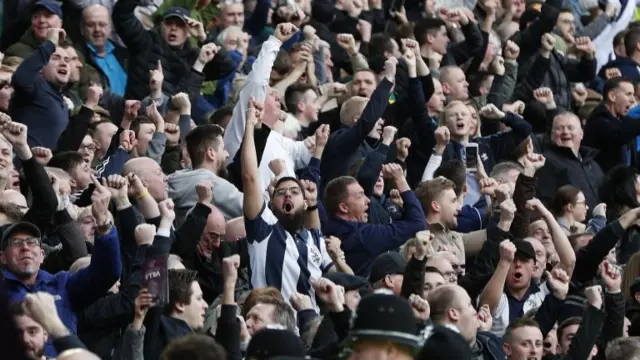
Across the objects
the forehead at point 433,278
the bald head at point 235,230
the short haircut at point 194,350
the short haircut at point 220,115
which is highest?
the short haircut at point 194,350

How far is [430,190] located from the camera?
12.1 metres

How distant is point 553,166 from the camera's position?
14.6 metres

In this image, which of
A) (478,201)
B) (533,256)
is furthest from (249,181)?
(478,201)

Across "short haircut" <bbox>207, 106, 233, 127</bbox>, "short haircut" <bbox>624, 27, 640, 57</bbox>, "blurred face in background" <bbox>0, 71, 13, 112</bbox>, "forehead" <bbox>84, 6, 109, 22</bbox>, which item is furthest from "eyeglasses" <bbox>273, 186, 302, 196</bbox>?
"short haircut" <bbox>624, 27, 640, 57</bbox>

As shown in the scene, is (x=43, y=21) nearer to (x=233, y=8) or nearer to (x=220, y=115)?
(x=220, y=115)

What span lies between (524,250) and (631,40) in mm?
7126

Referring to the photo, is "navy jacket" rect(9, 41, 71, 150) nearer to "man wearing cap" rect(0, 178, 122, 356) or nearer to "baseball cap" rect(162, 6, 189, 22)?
"baseball cap" rect(162, 6, 189, 22)

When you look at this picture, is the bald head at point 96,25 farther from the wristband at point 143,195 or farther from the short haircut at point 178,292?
the short haircut at point 178,292

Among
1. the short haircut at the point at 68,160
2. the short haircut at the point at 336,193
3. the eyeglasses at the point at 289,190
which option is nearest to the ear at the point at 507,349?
the eyeglasses at the point at 289,190

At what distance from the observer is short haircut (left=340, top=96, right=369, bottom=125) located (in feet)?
44.1

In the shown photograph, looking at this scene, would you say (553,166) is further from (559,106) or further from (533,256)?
(533,256)

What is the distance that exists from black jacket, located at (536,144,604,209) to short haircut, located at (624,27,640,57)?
3.42m

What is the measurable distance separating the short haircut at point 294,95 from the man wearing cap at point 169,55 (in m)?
0.61

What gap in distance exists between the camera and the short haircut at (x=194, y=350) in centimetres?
606
